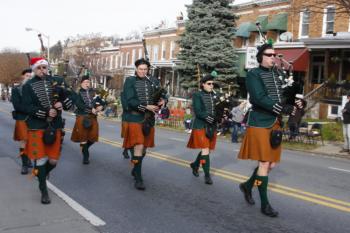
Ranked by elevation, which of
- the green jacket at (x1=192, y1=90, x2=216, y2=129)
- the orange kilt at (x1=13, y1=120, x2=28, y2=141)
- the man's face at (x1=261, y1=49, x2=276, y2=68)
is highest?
the man's face at (x1=261, y1=49, x2=276, y2=68)

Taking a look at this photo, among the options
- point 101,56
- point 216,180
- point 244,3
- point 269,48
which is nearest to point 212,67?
point 244,3

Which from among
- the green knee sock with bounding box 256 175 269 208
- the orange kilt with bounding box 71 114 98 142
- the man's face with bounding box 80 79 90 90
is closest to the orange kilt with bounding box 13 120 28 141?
the orange kilt with bounding box 71 114 98 142

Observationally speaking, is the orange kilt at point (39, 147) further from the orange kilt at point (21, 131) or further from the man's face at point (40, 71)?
the orange kilt at point (21, 131)

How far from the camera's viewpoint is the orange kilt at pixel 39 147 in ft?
21.6

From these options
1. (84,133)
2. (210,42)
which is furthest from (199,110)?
(210,42)

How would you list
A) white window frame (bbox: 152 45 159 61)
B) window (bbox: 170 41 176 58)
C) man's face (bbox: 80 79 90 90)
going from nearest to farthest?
man's face (bbox: 80 79 90 90) < window (bbox: 170 41 176 58) < white window frame (bbox: 152 45 159 61)

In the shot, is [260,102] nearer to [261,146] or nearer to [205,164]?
[261,146]

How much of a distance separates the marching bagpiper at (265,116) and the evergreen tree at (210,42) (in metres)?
25.6

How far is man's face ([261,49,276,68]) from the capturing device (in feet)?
20.5

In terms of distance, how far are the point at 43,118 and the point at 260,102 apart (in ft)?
10.2

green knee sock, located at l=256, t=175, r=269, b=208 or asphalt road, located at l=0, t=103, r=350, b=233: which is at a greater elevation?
green knee sock, located at l=256, t=175, r=269, b=208

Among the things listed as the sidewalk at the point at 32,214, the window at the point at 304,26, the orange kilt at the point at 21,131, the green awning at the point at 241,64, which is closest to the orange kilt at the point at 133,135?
the sidewalk at the point at 32,214

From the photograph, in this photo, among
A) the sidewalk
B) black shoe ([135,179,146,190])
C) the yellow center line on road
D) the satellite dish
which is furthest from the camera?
the satellite dish

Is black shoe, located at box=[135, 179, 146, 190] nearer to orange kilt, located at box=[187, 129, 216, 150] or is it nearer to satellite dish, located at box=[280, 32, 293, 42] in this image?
orange kilt, located at box=[187, 129, 216, 150]
